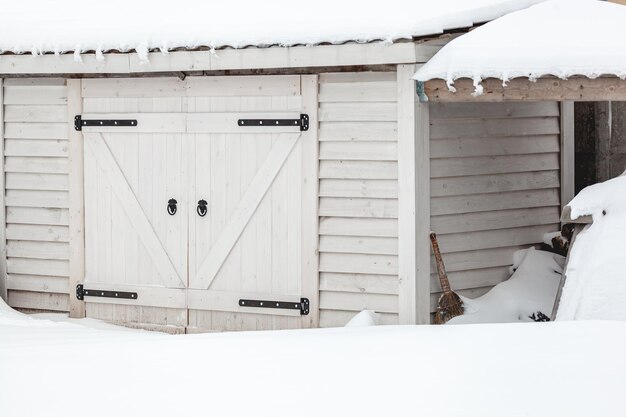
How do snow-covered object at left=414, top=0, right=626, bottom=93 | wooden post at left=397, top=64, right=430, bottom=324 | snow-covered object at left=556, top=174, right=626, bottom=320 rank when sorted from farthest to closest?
1. wooden post at left=397, top=64, right=430, bottom=324
2. snow-covered object at left=414, top=0, right=626, bottom=93
3. snow-covered object at left=556, top=174, right=626, bottom=320

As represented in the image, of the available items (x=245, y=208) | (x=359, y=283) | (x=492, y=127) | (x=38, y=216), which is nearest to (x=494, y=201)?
(x=492, y=127)

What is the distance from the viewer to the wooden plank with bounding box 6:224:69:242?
11.7 metres

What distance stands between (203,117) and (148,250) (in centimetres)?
134

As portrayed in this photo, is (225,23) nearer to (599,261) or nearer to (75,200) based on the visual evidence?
(75,200)

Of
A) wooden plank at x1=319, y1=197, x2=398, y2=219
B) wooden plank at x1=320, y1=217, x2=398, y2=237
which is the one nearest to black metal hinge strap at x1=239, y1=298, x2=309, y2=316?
wooden plank at x1=320, y1=217, x2=398, y2=237

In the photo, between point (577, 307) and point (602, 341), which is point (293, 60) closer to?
point (577, 307)

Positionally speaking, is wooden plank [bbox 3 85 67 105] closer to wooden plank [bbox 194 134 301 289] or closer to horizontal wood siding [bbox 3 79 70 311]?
A: horizontal wood siding [bbox 3 79 70 311]

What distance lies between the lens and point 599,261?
30.9 feet

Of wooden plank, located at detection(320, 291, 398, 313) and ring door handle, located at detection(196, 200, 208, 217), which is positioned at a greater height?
ring door handle, located at detection(196, 200, 208, 217)

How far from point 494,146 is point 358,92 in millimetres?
1657

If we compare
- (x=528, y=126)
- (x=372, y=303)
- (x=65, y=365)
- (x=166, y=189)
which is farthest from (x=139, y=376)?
(x=528, y=126)

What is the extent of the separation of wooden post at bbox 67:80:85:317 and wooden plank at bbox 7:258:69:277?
0.16 metres

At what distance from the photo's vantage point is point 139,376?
698cm

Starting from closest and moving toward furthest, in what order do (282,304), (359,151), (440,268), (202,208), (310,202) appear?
(359,151) < (440,268) < (310,202) < (282,304) < (202,208)
